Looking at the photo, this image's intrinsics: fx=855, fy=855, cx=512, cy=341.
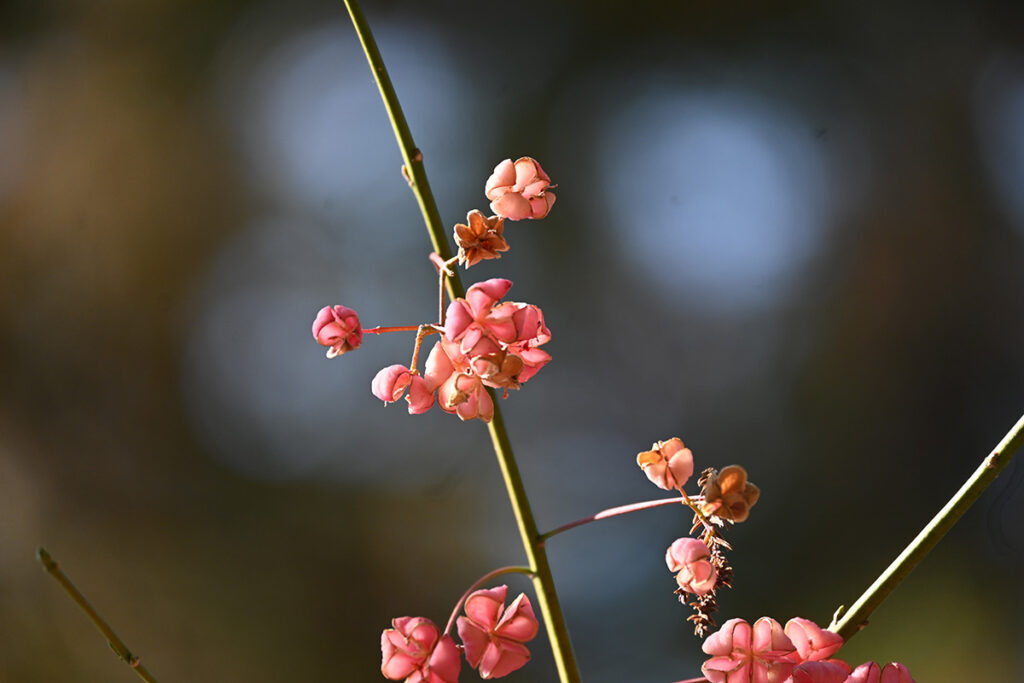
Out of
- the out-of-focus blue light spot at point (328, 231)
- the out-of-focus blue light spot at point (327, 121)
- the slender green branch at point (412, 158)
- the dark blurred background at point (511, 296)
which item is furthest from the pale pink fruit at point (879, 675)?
the out-of-focus blue light spot at point (327, 121)

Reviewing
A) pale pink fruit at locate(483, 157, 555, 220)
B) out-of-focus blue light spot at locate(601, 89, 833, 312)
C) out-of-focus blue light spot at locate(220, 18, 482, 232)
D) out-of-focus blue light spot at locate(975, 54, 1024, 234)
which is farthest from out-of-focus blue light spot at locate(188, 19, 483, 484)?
pale pink fruit at locate(483, 157, 555, 220)

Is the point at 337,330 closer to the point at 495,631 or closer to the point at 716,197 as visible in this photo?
the point at 495,631

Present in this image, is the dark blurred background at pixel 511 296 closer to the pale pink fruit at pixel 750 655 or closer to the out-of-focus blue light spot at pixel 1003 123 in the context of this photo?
the out-of-focus blue light spot at pixel 1003 123

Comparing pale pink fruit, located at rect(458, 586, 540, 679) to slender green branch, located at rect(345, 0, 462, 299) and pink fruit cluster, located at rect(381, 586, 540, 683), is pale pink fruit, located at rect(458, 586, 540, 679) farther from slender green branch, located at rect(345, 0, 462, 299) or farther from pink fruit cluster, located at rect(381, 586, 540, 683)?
slender green branch, located at rect(345, 0, 462, 299)

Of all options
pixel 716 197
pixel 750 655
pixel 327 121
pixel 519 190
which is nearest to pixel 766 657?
pixel 750 655

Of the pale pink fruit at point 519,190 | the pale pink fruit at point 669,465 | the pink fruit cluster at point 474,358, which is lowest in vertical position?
the pale pink fruit at point 669,465

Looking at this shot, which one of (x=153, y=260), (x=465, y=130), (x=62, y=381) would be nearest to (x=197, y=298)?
(x=153, y=260)
